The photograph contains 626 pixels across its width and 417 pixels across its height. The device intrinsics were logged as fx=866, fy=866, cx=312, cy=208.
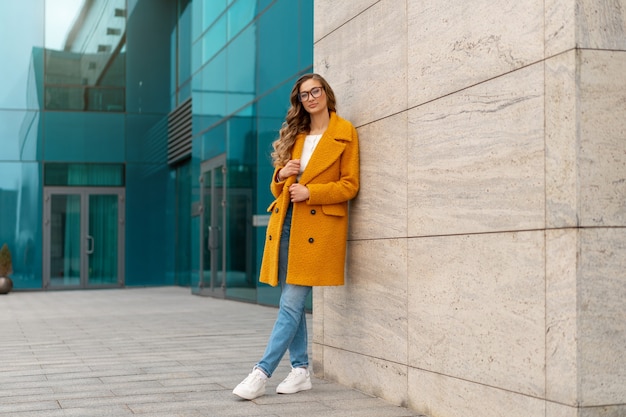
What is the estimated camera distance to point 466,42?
407 centimetres

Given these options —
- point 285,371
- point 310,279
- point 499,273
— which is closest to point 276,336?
point 310,279

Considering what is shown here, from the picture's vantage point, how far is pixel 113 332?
9.79m

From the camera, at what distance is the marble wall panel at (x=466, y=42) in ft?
11.8

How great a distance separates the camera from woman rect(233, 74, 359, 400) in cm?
500

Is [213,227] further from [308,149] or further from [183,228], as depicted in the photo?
[308,149]

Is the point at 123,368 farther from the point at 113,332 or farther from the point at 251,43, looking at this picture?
the point at 251,43

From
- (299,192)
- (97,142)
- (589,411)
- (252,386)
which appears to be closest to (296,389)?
(252,386)

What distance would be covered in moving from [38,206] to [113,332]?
558 inches

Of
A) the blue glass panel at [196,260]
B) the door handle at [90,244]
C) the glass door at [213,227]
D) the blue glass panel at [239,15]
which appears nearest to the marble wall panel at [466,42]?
the blue glass panel at [239,15]

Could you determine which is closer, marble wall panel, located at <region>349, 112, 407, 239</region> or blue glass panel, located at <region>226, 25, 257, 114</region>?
marble wall panel, located at <region>349, 112, 407, 239</region>

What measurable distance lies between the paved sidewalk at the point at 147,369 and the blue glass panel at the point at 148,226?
1105 centimetres

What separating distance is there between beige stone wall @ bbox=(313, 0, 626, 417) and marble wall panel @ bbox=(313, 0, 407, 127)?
0.05 ft

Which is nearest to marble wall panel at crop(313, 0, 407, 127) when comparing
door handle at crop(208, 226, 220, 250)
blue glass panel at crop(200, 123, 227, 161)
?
blue glass panel at crop(200, 123, 227, 161)

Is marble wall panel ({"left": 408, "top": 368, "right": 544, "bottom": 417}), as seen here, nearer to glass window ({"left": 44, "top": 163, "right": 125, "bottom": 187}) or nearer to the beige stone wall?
the beige stone wall
